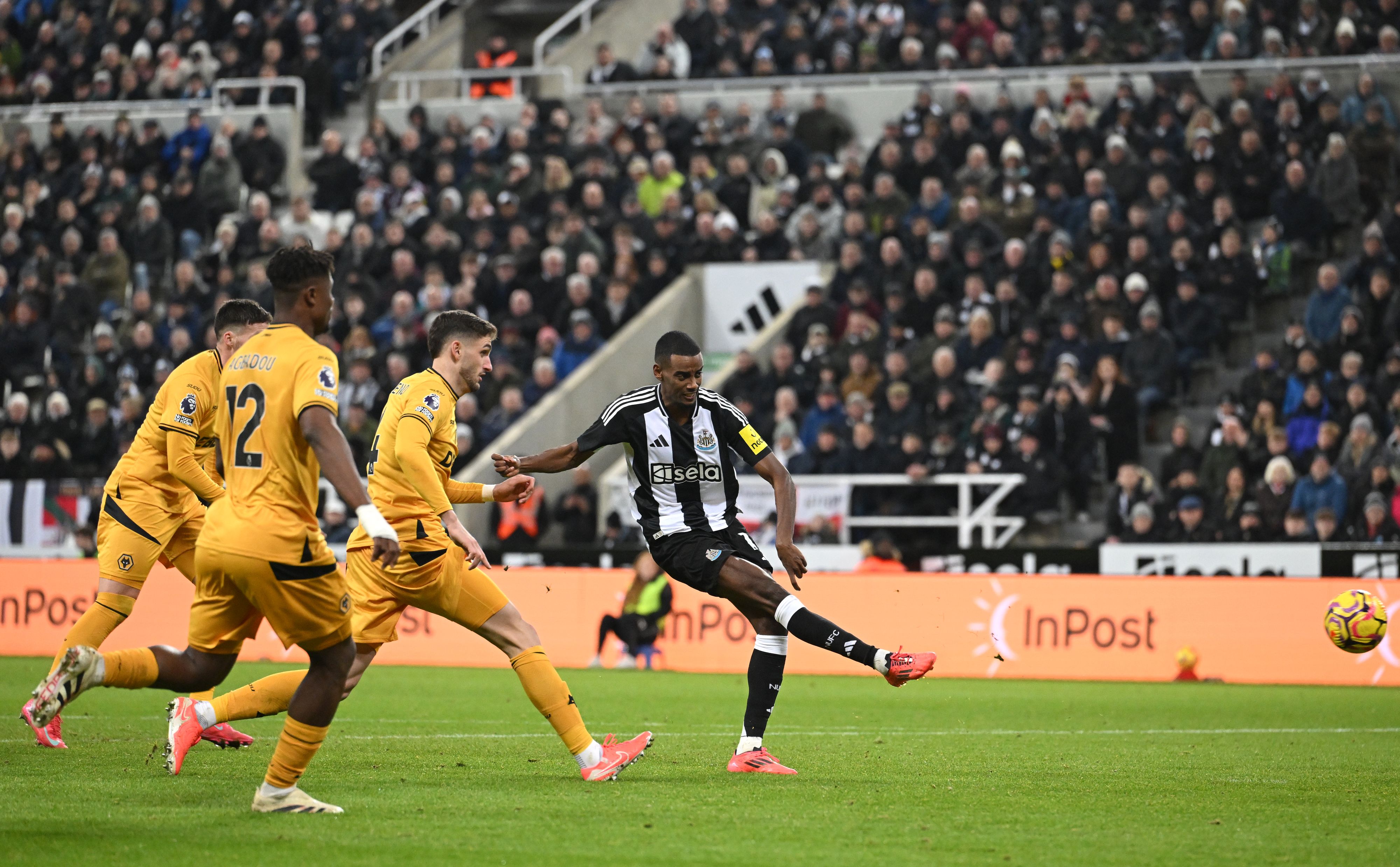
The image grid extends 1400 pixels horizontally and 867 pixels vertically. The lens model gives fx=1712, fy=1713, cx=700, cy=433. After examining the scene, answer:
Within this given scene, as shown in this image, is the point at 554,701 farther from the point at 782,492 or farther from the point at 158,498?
the point at 158,498

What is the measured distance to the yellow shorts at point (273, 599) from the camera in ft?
22.6

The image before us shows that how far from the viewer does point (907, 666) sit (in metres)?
8.59

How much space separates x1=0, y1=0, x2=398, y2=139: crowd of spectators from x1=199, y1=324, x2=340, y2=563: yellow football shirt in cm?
2480

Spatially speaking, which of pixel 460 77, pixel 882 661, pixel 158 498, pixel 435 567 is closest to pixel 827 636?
pixel 882 661

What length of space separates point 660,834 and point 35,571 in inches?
556

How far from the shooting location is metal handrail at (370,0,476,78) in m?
31.6

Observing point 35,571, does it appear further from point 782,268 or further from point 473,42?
point 473,42

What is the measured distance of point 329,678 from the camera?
7148 millimetres

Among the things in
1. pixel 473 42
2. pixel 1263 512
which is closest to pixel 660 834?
pixel 1263 512

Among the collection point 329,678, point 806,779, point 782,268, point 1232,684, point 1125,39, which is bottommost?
point 1232,684

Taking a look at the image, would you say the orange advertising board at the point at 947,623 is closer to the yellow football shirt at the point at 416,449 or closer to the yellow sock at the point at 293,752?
the yellow football shirt at the point at 416,449

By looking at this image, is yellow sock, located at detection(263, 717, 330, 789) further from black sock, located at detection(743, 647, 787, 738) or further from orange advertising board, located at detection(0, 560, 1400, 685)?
orange advertising board, located at detection(0, 560, 1400, 685)

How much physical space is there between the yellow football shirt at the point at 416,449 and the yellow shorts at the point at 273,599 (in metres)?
1.38

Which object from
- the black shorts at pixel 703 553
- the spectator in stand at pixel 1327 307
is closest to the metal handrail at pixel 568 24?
the spectator in stand at pixel 1327 307
